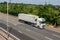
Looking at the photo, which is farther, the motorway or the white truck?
the white truck

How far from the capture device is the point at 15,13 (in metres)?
79.4

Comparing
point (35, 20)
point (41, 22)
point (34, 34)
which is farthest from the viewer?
point (35, 20)

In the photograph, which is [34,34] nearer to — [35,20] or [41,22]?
[41,22]

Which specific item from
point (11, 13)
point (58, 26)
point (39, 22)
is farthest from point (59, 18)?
point (11, 13)

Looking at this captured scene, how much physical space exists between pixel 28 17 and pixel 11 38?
2404 cm

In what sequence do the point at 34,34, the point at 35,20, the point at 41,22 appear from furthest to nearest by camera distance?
the point at 35,20 < the point at 41,22 < the point at 34,34

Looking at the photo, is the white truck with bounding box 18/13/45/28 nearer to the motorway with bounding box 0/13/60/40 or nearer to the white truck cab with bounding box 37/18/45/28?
the white truck cab with bounding box 37/18/45/28

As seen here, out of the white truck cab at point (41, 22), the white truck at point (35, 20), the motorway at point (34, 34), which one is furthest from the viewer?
the white truck at point (35, 20)

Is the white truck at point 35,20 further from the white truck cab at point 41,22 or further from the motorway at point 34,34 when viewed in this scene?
the motorway at point 34,34

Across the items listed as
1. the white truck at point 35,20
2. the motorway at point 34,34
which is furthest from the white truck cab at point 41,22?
the motorway at point 34,34

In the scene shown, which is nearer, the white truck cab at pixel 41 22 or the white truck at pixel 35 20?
the white truck cab at pixel 41 22

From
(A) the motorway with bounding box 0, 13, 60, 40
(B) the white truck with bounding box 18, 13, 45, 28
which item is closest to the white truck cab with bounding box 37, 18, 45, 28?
(B) the white truck with bounding box 18, 13, 45, 28

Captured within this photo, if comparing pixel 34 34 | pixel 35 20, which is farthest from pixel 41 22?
pixel 34 34

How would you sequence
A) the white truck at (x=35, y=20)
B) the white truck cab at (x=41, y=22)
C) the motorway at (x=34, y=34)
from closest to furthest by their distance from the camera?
1. the motorway at (x=34, y=34)
2. the white truck cab at (x=41, y=22)
3. the white truck at (x=35, y=20)
